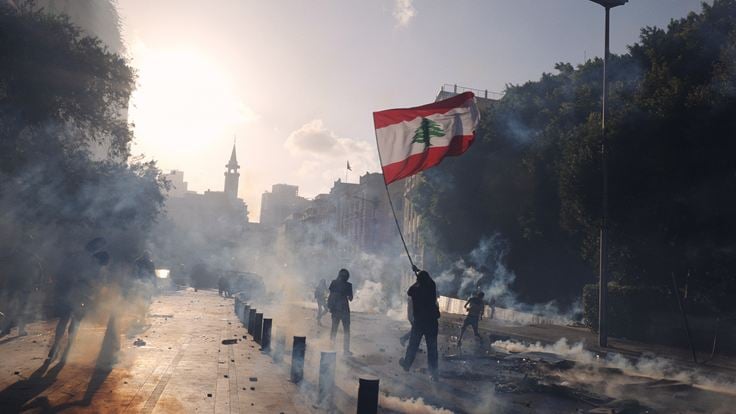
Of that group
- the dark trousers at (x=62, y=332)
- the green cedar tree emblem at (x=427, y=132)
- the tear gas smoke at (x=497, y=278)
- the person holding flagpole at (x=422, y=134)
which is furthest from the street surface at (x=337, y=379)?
the tear gas smoke at (x=497, y=278)

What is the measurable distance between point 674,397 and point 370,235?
6218 cm

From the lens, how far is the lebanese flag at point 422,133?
11.0 m

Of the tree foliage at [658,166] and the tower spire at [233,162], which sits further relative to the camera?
the tower spire at [233,162]

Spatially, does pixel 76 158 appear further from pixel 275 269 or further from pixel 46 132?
pixel 275 269

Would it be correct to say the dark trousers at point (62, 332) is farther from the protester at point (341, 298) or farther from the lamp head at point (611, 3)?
the lamp head at point (611, 3)

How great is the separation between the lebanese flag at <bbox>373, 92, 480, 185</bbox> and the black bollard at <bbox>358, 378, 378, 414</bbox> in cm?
572

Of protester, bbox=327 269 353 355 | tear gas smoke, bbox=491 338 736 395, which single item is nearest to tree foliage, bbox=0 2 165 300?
protester, bbox=327 269 353 355

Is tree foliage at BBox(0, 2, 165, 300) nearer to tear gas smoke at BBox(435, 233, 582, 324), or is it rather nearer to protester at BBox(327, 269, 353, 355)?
protester at BBox(327, 269, 353, 355)

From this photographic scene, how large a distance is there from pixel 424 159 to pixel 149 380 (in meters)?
6.32

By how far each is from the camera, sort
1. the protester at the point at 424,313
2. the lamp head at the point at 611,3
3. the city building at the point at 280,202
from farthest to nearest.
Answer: the city building at the point at 280,202, the lamp head at the point at 611,3, the protester at the point at 424,313

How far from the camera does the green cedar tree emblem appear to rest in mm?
11164

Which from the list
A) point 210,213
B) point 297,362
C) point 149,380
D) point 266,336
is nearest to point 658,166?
point 266,336

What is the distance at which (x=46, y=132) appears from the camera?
1956cm

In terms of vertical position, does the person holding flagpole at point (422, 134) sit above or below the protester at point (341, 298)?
above
